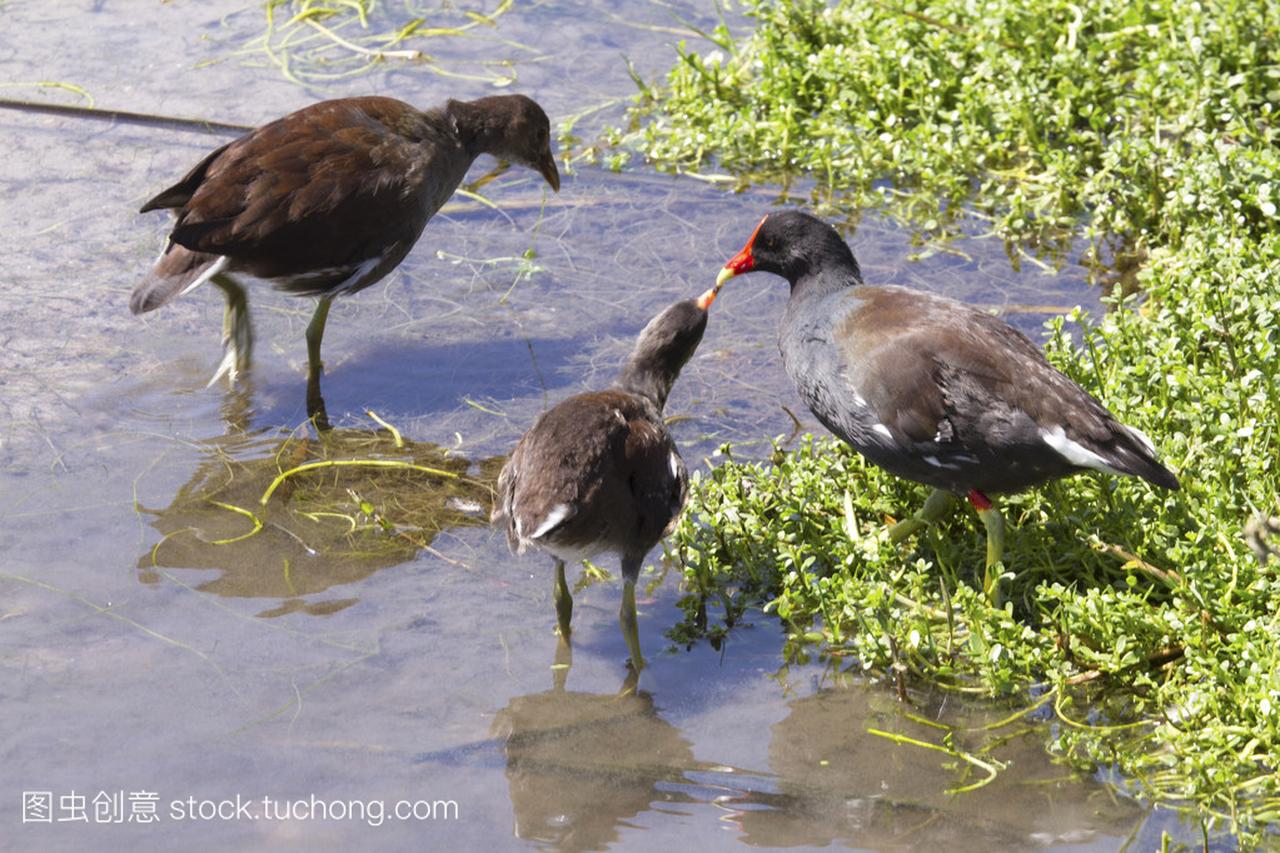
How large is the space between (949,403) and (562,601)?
125 cm

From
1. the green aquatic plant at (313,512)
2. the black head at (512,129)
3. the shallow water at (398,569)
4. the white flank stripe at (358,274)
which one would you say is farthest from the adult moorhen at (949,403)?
the black head at (512,129)

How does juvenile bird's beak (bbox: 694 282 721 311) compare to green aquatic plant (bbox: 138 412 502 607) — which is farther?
juvenile bird's beak (bbox: 694 282 721 311)

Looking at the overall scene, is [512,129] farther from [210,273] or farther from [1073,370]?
[1073,370]

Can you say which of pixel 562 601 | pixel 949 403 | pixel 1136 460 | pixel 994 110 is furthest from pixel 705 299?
pixel 994 110

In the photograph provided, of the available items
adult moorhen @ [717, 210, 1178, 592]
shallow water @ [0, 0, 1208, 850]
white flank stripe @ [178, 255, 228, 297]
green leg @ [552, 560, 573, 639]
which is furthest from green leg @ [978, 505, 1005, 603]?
white flank stripe @ [178, 255, 228, 297]

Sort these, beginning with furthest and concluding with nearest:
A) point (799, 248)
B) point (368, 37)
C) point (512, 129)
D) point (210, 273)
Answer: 1. point (368, 37)
2. point (512, 129)
3. point (210, 273)
4. point (799, 248)

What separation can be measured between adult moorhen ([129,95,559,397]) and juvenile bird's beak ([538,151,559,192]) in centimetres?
77

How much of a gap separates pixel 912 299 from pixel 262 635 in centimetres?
219

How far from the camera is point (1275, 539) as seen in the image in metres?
4.03

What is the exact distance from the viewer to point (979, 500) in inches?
184

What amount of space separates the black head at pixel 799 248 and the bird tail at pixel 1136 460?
1.27m

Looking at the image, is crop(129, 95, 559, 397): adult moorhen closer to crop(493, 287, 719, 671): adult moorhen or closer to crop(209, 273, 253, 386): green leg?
crop(209, 273, 253, 386): green leg

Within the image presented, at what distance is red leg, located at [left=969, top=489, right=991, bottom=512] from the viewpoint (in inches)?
183

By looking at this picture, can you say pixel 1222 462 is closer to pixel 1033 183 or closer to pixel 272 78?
pixel 1033 183
